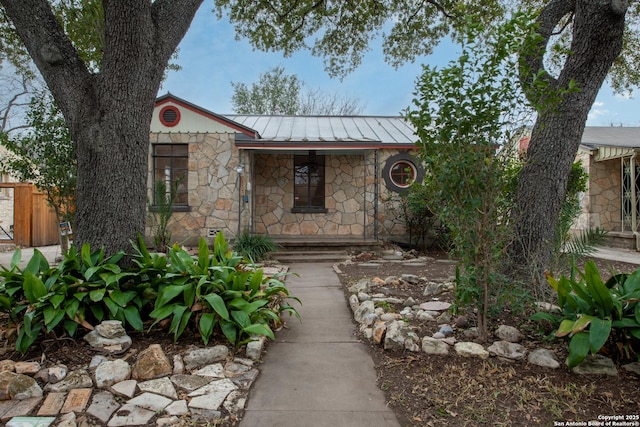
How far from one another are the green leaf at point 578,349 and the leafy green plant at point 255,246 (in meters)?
6.08

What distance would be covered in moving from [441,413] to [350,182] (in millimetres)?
8466

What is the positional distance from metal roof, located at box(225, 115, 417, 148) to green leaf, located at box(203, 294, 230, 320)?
6136 millimetres

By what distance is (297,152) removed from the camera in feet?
34.1

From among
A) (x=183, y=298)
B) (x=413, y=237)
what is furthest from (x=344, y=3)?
(x=183, y=298)

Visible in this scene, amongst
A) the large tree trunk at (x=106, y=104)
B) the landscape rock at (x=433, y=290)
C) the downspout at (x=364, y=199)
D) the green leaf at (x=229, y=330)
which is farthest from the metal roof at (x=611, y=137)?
the large tree trunk at (x=106, y=104)

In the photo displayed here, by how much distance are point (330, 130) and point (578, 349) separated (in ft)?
30.7

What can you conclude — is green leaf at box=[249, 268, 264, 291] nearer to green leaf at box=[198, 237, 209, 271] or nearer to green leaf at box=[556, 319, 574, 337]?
green leaf at box=[198, 237, 209, 271]

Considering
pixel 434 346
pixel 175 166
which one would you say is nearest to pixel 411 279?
pixel 434 346

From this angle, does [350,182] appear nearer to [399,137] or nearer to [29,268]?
[399,137]

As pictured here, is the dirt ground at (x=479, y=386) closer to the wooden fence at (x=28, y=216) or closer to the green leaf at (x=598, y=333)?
the green leaf at (x=598, y=333)

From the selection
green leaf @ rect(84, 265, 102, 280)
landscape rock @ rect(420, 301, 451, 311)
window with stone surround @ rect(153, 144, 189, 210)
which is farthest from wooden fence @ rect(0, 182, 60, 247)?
landscape rock @ rect(420, 301, 451, 311)

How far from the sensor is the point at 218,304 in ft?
10.1

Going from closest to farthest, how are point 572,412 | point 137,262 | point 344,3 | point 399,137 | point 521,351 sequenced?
point 572,412 → point 521,351 → point 137,262 → point 344,3 → point 399,137

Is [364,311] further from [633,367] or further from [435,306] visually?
[633,367]
